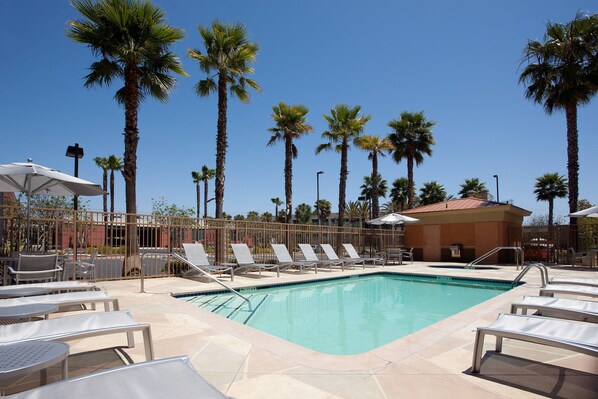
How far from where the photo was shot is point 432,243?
19.1m

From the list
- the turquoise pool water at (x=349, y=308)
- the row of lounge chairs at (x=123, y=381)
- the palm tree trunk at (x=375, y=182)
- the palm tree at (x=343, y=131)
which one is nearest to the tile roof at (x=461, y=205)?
the palm tree trunk at (x=375, y=182)

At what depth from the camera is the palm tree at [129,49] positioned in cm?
1064

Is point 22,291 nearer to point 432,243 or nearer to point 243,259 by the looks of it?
point 243,259

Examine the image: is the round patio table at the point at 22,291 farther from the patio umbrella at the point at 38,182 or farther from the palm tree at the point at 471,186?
the palm tree at the point at 471,186

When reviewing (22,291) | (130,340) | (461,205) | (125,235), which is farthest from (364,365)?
(461,205)

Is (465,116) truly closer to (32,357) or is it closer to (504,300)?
(504,300)

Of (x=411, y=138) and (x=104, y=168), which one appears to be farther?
(x=104, y=168)

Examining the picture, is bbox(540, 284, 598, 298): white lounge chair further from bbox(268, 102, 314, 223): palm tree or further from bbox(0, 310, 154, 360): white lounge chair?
bbox(268, 102, 314, 223): palm tree

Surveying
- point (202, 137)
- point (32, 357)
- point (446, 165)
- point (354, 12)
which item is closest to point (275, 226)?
point (354, 12)

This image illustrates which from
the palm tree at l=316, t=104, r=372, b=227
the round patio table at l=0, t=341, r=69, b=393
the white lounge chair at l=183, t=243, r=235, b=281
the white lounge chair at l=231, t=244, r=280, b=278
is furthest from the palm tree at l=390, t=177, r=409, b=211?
the round patio table at l=0, t=341, r=69, b=393

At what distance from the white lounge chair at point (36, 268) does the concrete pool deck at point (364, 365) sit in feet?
9.79

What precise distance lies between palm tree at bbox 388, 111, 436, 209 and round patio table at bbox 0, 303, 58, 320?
73.3ft

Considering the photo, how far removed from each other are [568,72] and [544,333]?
17401 millimetres

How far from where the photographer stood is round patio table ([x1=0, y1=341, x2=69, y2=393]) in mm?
1835
